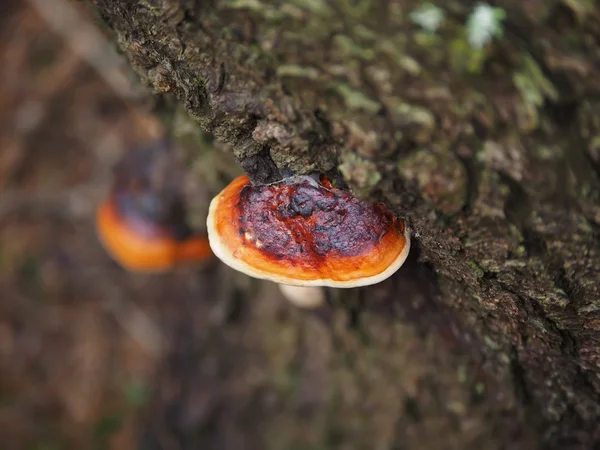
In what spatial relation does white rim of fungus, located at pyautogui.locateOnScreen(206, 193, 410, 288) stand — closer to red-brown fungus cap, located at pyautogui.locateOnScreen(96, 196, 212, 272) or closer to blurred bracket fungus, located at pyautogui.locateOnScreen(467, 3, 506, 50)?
blurred bracket fungus, located at pyautogui.locateOnScreen(467, 3, 506, 50)

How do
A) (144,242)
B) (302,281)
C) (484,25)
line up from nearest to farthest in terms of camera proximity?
(484,25), (302,281), (144,242)

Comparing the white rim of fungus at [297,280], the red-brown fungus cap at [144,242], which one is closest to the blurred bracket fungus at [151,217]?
the red-brown fungus cap at [144,242]

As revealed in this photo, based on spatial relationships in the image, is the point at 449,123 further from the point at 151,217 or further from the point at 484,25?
the point at 151,217

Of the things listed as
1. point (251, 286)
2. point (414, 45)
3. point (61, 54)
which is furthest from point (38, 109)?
point (414, 45)

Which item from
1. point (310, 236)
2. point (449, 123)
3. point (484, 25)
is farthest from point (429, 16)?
point (310, 236)

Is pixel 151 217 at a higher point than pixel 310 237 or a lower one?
lower

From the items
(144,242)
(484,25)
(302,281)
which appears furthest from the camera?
(144,242)

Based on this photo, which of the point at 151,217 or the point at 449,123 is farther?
the point at 151,217

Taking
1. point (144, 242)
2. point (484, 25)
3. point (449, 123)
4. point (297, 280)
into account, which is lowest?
point (144, 242)
